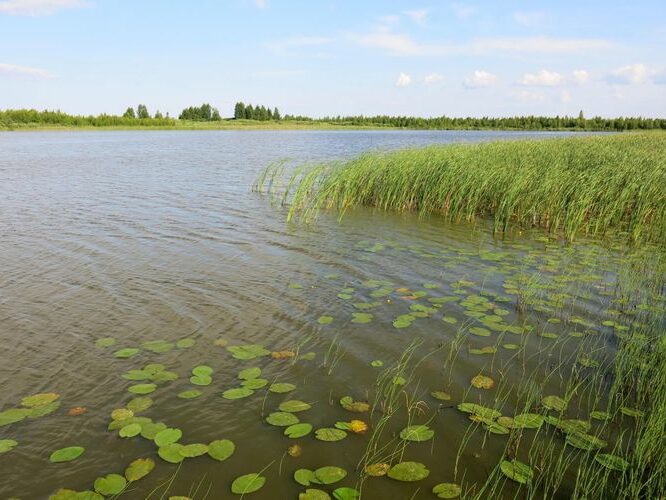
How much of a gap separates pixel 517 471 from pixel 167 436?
216 cm

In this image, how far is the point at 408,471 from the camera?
9.00 ft

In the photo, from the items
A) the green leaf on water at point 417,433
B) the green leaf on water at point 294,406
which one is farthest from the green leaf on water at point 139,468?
the green leaf on water at point 417,433

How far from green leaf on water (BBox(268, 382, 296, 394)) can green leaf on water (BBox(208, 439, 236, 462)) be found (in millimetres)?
646

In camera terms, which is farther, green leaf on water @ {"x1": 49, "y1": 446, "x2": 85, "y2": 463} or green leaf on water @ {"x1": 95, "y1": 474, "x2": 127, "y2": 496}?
green leaf on water @ {"x1": 49, "y1": 446, "x2": 85, "y2": 463}

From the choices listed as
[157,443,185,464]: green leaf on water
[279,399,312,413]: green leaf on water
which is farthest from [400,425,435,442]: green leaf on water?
[157,443,185,464]: green leaf on water

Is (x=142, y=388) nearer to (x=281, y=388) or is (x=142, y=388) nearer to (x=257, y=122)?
(x=281, y=388)

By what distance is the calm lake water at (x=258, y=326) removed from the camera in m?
2.86

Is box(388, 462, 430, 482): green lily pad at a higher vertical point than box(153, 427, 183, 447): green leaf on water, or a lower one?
lower

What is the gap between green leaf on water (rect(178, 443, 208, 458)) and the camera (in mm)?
2823

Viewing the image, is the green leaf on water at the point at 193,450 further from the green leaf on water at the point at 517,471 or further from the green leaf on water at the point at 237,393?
the green leaf on water at the point at 517,471

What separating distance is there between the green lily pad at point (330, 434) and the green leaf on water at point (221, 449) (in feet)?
1.79

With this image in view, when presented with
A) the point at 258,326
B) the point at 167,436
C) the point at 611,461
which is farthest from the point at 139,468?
the point at 611,461

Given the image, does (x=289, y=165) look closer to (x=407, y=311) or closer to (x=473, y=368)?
(x=407, y=311)

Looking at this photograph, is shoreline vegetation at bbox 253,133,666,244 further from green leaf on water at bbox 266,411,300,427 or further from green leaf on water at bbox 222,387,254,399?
green leaf on water at bbox 266,411,300,427
